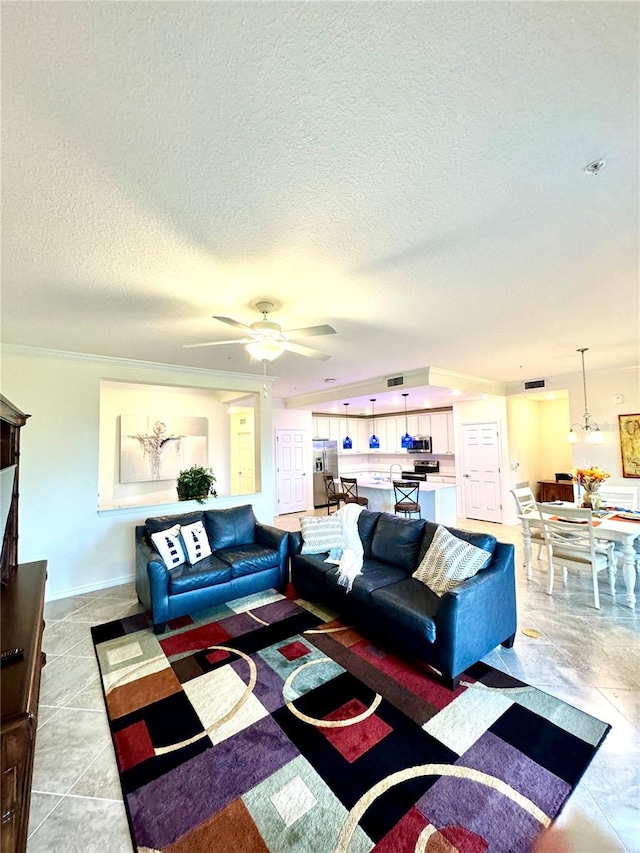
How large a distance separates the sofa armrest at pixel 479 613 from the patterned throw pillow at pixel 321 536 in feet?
4.80

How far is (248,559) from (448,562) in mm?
1969

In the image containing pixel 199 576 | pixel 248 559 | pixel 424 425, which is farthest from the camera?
pixel 424 425

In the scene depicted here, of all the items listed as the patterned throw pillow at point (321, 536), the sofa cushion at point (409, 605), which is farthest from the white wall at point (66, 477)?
the sofa cushion at point (409, 605)

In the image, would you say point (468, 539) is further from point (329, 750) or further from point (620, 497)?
point (620, 497)

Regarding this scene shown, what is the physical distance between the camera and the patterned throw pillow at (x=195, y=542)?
3.51m

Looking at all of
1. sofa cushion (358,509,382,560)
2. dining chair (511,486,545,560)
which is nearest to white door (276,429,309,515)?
sofa cushion (358,509,382,560)

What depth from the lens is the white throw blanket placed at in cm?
307

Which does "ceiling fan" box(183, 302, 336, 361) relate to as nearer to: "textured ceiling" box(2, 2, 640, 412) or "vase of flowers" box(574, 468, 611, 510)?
"textured ceiling" box(2, 2, 640, 412)

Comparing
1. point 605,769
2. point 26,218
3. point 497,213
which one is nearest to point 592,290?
point 497,213

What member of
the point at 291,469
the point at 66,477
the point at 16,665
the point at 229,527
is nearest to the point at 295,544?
the point at 229,527

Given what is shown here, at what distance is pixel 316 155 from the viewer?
137 centimetres

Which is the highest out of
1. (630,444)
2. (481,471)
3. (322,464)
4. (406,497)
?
(630,444)

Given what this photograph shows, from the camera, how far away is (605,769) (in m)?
1.71

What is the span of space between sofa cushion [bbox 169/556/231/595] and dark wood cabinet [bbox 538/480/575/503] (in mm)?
6719
